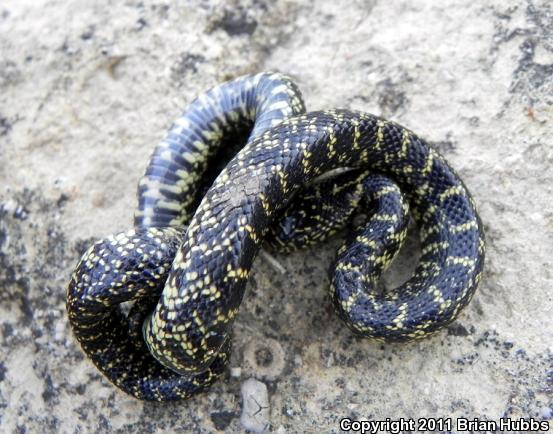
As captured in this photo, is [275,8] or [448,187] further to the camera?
[275,8]

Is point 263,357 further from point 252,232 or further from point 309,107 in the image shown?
point 309,107

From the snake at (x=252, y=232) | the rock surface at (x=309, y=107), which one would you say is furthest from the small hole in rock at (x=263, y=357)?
the snake at (x=252, y=232)

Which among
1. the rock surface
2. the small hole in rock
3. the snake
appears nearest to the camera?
the snake

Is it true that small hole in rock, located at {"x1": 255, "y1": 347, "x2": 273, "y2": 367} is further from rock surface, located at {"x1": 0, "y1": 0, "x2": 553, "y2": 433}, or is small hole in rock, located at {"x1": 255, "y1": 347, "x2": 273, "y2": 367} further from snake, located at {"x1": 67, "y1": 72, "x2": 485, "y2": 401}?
snake, located at {"x1": 67, "y1": 72, "x2": 485, "y2": 401}

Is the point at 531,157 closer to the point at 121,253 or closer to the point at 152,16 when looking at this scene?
the point at 121,253

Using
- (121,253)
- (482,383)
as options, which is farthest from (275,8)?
(482,383)

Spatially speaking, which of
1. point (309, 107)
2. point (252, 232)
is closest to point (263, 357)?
point (252, 232)

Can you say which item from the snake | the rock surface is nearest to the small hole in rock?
the rock surface
